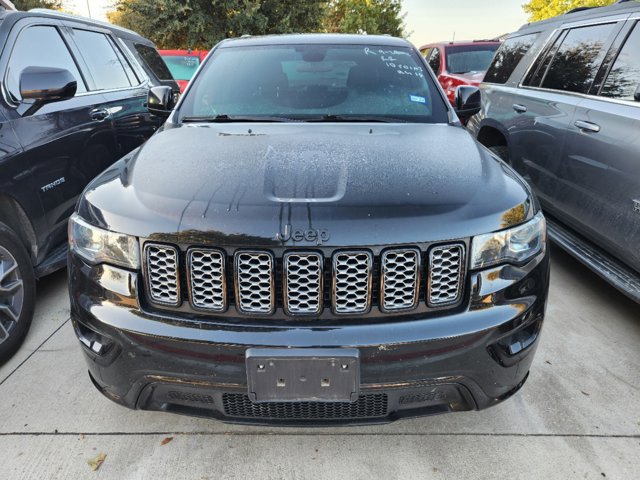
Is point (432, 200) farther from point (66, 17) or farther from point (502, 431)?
point (66, 17)

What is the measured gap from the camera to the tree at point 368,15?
28766 millimetres

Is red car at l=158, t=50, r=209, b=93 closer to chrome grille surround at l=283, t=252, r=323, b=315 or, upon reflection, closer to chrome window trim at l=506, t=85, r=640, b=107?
chrome window trim at l=506, t=85, r=640, b=107

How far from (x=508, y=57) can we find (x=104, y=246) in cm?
439

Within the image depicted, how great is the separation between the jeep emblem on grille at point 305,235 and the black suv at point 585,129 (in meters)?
2.12

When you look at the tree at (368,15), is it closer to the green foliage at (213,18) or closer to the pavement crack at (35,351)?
the green foliage at (213,18)

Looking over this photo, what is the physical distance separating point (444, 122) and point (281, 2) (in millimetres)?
20194

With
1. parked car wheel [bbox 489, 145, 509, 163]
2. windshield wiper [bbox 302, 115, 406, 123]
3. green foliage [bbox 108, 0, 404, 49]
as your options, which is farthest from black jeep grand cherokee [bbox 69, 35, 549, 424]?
green foliage [bbox 108, 0, 404, 49]

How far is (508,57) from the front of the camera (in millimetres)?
4742

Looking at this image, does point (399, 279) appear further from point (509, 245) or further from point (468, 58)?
point (468, 58)

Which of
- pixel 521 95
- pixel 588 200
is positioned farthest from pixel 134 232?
pixel 521 95

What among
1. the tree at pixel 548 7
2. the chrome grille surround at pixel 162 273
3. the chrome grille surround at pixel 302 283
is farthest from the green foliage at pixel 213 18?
the chrome grille surround at pixel 302 283

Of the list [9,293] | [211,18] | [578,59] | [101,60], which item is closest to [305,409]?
[9,293]

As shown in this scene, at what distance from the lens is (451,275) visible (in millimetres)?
1674

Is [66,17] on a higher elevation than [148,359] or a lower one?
higher
